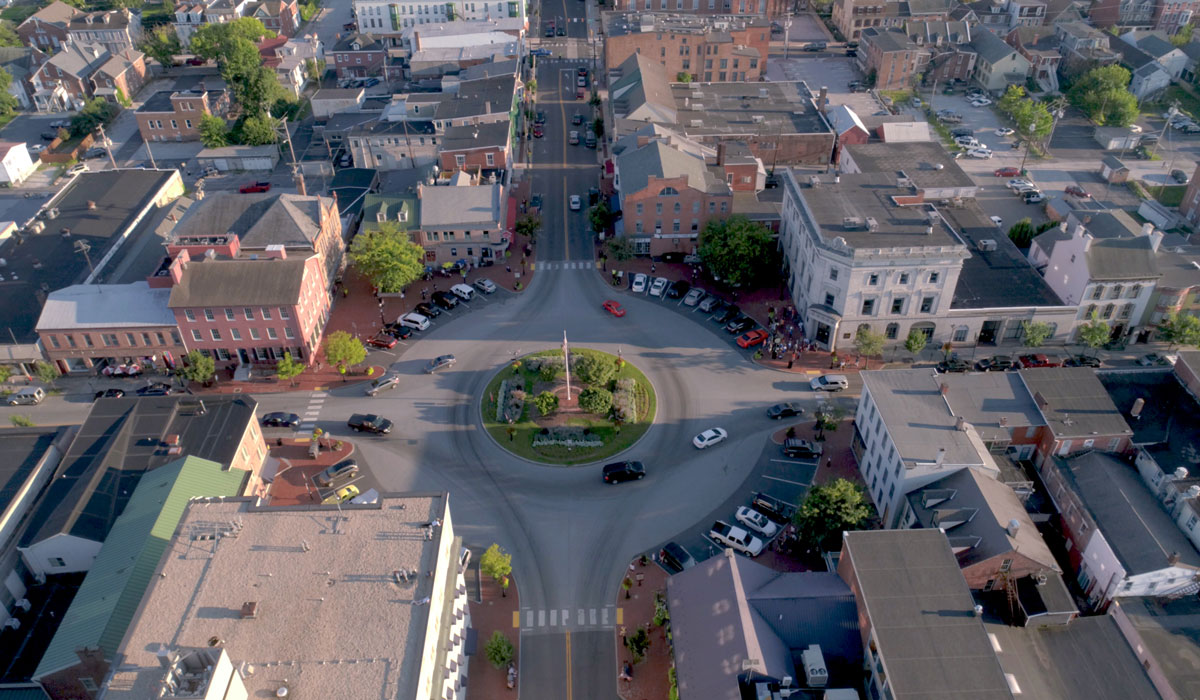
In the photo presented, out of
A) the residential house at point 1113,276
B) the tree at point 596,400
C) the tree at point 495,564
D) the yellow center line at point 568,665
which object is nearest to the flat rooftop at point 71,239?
the tree at point 495,564

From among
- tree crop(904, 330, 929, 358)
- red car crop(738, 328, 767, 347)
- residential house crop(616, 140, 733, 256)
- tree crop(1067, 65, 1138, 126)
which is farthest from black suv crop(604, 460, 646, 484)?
tree crop(1067, 65, 1138, 126)

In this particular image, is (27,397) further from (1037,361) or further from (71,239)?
(1037,361)

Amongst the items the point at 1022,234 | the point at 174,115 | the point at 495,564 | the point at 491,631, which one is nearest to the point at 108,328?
the point at 495,564

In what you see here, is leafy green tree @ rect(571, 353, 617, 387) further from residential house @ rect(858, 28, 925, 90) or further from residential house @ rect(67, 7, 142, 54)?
residential house @ rect(67, 7, 142, 54)

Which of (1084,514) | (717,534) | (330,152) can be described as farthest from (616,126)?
(1084,514)

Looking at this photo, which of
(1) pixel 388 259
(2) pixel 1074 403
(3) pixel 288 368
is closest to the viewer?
(2) pixel 1074 403

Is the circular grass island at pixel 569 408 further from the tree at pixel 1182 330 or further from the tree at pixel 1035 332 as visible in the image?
the tree at pixel 1182 330
